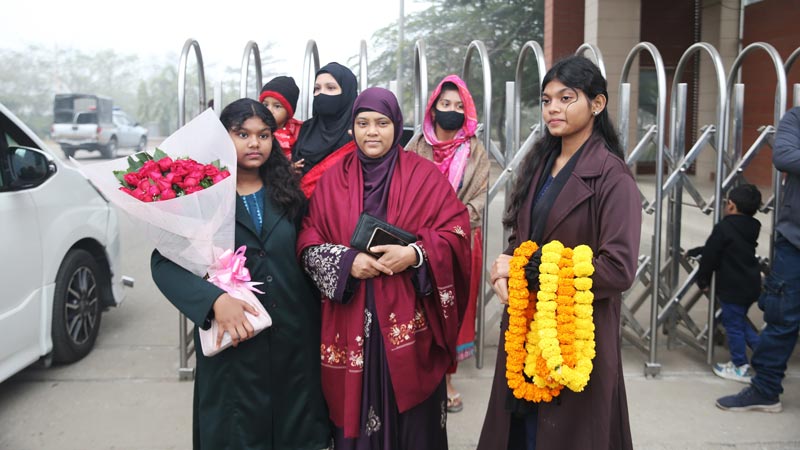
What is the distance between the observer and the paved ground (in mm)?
3504

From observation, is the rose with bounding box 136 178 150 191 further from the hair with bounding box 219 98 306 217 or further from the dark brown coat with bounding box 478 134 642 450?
the dark brown coat with bounding box 478 134 642 450

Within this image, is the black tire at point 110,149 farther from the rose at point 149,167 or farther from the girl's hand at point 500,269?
the girl's hand at point 500,269

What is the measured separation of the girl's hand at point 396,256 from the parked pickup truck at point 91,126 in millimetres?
24128

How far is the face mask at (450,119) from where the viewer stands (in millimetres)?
3715

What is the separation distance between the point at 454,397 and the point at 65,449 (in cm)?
202

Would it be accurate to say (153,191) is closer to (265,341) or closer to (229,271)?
(229,271)

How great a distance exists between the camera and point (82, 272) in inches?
181

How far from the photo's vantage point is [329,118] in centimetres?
351

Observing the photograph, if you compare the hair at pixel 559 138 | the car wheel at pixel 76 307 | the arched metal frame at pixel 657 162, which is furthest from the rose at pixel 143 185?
the arched metal frame at pixel 657 162

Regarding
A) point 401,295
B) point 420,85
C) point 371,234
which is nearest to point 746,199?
point 420,85

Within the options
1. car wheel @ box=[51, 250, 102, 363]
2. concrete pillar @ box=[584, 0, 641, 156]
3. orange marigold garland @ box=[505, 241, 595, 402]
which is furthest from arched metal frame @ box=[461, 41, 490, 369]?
concrete pillar @ box=[584, 0, 641, 156]

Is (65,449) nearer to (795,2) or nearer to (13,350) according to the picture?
(13,350)

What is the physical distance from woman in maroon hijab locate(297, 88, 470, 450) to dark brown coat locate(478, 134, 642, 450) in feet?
1.54

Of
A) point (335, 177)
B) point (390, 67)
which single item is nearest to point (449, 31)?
point (390, 67)
